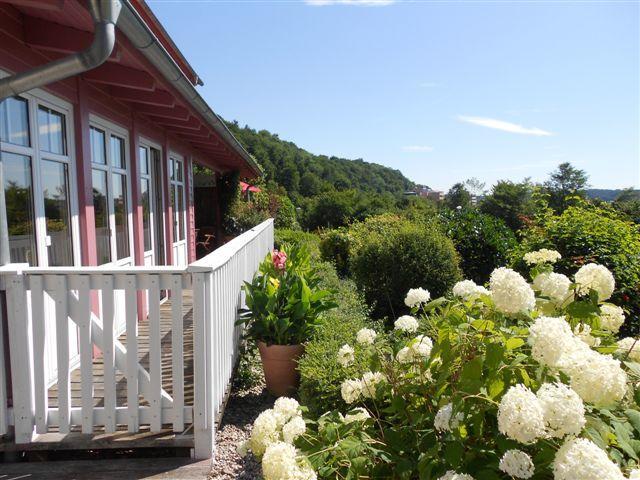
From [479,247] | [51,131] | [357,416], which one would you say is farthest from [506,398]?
[479,247]

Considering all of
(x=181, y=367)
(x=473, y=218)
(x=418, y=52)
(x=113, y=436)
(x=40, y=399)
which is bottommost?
(x=113, y=436)

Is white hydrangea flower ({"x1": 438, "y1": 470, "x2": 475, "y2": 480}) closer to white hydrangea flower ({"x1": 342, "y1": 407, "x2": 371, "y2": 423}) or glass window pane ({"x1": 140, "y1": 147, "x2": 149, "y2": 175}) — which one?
white hydrangea flower ({"x1": 342, "y1": 407, "x2": 371, "y2": 423})

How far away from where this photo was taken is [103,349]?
275 cm

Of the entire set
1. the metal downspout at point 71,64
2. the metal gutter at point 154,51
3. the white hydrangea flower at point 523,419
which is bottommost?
the white hydrangea flower at point 523,419

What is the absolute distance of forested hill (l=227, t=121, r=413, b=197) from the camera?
38281 millimetres

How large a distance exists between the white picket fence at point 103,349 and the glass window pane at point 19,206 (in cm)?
76

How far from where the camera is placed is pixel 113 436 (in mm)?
2729

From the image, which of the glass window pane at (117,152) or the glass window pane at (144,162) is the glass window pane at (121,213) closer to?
the glass window pane at (117,152)

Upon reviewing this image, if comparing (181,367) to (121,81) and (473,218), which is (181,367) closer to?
(121,81)

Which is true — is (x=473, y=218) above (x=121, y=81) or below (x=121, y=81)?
below

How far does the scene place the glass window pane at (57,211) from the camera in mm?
3746

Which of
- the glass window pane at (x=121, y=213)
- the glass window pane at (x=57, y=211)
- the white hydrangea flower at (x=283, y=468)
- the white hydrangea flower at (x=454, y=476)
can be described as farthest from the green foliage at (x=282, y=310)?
the white hydrangea flower at (x=454, y=476)

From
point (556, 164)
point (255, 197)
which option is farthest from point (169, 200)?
point (556, 164)

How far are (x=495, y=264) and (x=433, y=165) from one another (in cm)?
4704
